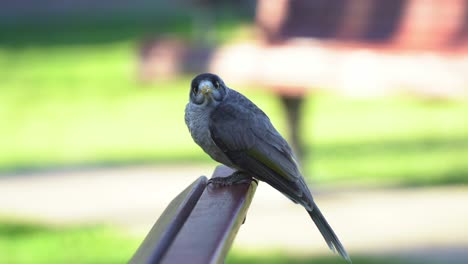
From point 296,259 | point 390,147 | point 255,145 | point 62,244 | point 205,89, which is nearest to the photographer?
point 255,145

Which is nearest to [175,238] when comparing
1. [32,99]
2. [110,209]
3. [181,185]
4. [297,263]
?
[297,263]

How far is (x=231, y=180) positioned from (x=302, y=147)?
629cm

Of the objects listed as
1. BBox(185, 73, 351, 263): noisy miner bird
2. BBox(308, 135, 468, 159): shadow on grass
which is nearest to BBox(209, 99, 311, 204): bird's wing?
BBox(185, 73, 351, 263): noisy miner bird

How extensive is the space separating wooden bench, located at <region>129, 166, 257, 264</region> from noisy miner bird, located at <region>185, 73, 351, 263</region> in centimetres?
114

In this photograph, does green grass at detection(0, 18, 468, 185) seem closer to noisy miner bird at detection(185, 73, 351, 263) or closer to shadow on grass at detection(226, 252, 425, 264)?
shadow on grass at detection(226, 252, 425, 264)

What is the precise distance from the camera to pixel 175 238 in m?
2.20

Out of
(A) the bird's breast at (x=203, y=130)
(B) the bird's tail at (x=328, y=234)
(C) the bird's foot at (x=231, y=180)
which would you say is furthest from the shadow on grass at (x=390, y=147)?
(B) the bird's tail at (x=328, y=234)

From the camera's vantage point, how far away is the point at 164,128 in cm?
1345

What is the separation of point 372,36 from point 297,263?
3128 mm

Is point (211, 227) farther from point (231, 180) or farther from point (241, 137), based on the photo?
point (241, 137)

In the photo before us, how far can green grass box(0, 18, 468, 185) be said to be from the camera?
34.7 ft

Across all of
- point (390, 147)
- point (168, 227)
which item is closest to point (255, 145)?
point (168, 227)

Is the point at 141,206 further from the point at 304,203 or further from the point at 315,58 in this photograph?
the point at 304,203

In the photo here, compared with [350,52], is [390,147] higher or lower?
higher
